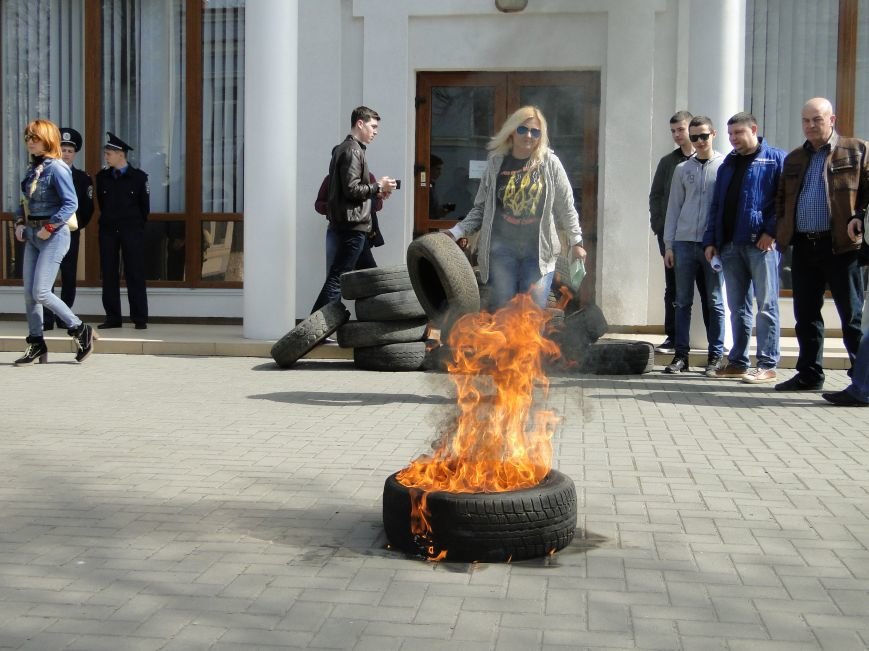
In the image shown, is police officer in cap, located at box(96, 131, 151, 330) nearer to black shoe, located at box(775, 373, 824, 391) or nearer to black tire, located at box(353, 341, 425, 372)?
black tire, located at box(353, 341, 425, 372)

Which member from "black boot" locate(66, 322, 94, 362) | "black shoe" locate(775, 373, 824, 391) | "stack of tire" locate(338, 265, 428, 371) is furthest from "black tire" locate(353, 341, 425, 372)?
"black shoe" locate(775, 373, 824, 391)

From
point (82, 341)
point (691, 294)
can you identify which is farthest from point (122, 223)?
point (691, 294)

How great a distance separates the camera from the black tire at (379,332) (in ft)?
34.2

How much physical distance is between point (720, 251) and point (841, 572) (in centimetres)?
592

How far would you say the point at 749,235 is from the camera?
30.6 ft

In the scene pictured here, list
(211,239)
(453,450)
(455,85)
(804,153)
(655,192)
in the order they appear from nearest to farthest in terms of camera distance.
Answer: (453,450) < (804,153) < (655,192) < (455,85) < (211,239)

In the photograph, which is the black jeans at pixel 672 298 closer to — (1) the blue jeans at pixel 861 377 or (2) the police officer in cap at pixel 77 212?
(1) the blue jeans at pixel 861 377

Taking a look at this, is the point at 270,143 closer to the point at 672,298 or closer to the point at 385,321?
the point at 385,321

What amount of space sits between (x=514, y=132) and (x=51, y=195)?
527cm

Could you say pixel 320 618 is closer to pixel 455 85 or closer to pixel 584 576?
pixel 584 576

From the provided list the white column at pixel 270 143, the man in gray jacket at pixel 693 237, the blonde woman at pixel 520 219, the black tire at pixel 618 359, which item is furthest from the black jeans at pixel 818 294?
the white column at pixel 270 143

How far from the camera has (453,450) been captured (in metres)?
4.68

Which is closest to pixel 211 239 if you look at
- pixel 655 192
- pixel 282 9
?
pixel 282 9

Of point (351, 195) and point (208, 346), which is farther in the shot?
point (208, 346)
